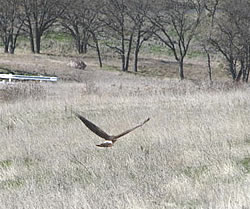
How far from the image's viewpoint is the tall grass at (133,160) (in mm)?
4547

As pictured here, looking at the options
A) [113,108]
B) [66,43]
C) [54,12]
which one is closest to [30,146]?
[113,108]

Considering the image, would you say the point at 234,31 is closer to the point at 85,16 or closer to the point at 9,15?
the point at 85,16

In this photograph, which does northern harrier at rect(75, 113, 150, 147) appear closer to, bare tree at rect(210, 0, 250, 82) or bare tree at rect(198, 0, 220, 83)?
bare tree at rect(210, 0, 250, 82)

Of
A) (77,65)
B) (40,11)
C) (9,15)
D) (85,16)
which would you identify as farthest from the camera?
(40,11)

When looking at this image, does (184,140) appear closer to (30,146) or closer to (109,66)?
(30,146)

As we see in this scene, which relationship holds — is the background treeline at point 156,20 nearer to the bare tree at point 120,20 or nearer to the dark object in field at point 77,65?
the bare tree at point 120,20

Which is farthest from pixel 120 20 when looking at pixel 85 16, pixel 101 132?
pixel 101 132

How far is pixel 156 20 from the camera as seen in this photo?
129 ft

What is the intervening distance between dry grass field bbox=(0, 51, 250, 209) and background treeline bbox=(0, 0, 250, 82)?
2318 centimetres

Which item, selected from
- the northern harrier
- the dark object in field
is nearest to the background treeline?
the dark object in field

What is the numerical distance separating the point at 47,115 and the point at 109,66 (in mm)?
32477

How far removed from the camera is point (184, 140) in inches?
278

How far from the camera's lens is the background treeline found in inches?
1326

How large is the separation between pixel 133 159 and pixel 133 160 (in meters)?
0.06
